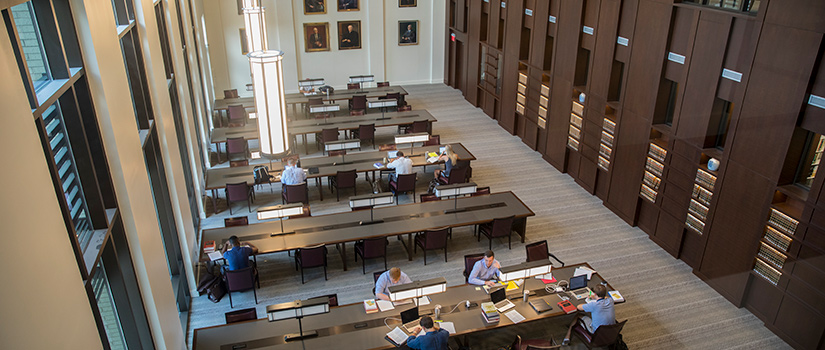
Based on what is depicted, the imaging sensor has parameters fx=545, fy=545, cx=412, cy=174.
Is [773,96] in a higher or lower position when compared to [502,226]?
higher

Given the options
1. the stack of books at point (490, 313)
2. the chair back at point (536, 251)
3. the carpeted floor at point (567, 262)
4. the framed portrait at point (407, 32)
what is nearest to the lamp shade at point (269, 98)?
the stack of books at point (490, 313)

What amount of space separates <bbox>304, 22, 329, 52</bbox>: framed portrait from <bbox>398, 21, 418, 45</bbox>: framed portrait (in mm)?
2479

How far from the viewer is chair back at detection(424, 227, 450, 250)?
8.65 meters

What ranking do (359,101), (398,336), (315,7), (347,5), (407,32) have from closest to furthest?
1. (398,336)
2. (359,101)
3. (315,7)
4. (347,5)
5. (407,32)

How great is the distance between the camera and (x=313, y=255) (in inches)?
322

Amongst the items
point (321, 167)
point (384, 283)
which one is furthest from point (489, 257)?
point (321, 167)

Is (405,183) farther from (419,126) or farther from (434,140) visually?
(419,126)

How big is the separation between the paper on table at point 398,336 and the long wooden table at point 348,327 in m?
0.08

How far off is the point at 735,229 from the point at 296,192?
7.25m

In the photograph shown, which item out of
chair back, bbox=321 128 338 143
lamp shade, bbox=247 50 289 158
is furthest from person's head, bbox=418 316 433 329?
chair back, bbox=321 128 338 143

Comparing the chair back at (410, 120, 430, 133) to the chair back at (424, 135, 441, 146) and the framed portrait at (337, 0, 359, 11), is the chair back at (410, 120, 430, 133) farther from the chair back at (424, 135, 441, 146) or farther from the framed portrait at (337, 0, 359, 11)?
the framed portrait at (337, 0, 359, 11)

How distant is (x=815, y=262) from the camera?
6.69 meters

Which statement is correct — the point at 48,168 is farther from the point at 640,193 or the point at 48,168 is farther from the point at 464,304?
the point at 640,193

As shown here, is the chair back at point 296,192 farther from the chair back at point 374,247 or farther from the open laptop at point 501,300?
the open laptop at point 501,300
